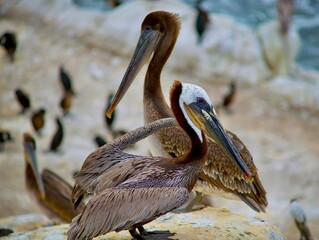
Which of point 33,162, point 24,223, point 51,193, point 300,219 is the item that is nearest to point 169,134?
point 24,223

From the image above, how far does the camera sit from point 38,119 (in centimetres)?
1043

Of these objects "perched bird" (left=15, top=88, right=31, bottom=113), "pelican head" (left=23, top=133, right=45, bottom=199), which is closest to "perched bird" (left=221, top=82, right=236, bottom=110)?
"perched bird" (left=15, top=88, right=31, bottom=113)

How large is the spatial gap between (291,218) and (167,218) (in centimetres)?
358

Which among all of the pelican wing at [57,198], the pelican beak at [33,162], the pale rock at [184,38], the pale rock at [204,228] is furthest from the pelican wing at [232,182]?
the pale rock at [184,38]

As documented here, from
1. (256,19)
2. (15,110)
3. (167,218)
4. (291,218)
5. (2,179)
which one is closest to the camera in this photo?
(167,218)

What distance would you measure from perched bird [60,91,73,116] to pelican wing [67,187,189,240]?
6.89 m

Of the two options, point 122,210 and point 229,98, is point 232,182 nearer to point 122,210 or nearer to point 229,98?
point 122,210

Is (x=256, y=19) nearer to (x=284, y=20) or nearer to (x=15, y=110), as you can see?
(x=284, y=20)

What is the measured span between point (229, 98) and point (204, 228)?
21.5 feet

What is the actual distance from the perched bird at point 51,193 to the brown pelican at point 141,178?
2.76 meters

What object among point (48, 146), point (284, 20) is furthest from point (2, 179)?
point (284, 20)

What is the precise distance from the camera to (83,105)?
11508mm

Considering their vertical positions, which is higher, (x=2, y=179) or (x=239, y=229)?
(x=239, y=229)

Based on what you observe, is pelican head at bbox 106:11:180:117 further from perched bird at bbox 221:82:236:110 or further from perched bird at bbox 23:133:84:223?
perched bird at bbox 221:82:236:110
